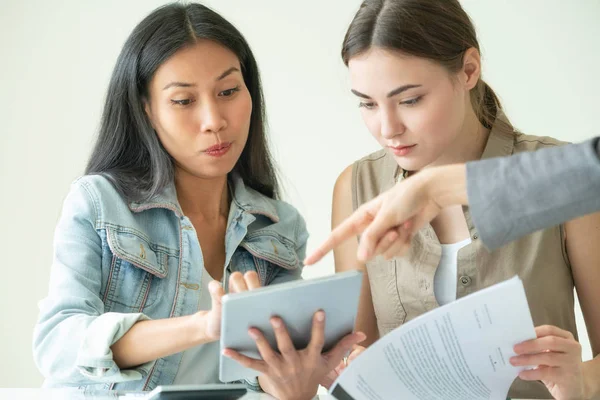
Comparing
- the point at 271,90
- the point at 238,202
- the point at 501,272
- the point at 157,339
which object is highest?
the point at 271,90

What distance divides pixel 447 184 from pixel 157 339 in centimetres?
61

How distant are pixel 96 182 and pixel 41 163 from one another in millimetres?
1388

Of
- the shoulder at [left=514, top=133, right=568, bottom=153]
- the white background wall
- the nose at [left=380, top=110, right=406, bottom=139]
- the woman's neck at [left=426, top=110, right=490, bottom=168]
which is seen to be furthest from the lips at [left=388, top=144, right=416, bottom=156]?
the white background wall

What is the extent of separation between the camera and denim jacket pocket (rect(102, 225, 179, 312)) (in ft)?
5.25

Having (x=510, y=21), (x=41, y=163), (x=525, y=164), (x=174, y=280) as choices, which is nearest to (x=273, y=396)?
(x=174, y=280)

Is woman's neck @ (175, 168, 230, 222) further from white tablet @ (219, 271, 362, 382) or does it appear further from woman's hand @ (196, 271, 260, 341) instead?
white tablet @ (219, 271, 362, 382)

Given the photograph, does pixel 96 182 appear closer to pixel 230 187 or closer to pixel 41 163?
pixel 230 187

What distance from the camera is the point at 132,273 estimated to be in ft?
5.36

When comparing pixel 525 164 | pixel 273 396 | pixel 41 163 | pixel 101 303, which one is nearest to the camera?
pixel 525 164

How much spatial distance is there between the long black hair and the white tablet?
0.58 meters

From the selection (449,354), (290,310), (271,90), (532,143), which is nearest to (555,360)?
(449,354)

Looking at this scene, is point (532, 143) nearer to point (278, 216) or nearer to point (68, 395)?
point (278, 216)

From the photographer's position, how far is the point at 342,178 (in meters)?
1.95

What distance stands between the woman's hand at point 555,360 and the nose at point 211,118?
0.77 metres
